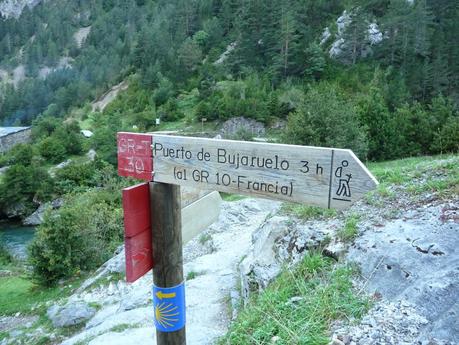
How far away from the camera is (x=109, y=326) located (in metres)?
6.76

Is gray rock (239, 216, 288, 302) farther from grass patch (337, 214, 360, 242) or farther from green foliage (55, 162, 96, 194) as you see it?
green foliage (55, 162, 96, 194)

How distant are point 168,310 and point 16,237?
103 ft

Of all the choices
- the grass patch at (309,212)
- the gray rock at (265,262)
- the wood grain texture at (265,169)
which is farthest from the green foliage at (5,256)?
the wood grain texture at (265,169)

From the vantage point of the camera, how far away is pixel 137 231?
244 centimetres

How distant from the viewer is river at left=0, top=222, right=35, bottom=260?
25.2m

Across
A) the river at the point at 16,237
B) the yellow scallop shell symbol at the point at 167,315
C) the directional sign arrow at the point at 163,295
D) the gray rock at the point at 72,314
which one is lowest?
the river at the point at 16,237

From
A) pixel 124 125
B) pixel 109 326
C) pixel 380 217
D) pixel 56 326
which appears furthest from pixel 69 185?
pixel 380 217

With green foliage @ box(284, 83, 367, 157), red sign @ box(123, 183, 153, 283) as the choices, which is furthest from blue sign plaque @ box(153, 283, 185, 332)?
green foliage @ box(284, 83, 367, 157)

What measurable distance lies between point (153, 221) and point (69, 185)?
34.1 meters

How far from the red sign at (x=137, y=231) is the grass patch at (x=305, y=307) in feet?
4.15

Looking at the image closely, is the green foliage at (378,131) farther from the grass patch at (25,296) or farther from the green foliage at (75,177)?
the green foliage at (75,177)

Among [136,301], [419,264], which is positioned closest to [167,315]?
[419,264]

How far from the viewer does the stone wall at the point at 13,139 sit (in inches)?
2039

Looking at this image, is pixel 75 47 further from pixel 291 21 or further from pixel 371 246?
pixel 371 246
